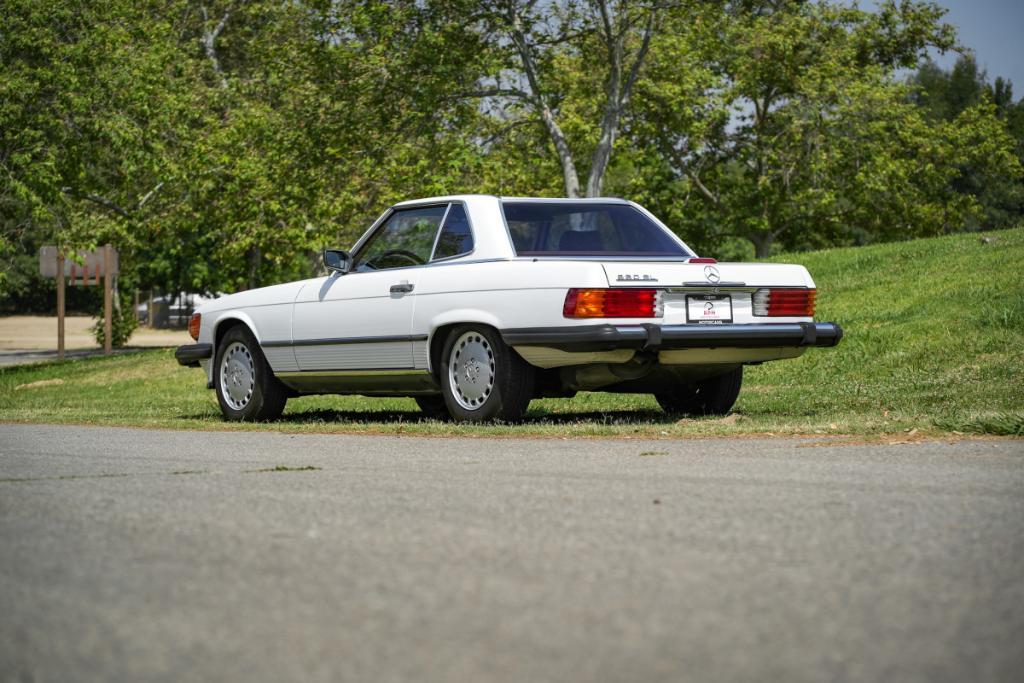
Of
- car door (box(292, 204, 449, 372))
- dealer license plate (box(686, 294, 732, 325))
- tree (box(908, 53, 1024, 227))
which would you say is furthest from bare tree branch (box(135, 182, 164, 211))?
tree (box(908, 53, 1024, 227))

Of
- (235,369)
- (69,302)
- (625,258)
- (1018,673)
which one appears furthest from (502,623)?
(69,302)

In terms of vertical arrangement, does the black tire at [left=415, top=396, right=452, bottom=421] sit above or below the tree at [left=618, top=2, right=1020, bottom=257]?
below

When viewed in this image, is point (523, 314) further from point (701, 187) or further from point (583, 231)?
point (701, 187)

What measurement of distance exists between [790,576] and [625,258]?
6371mm

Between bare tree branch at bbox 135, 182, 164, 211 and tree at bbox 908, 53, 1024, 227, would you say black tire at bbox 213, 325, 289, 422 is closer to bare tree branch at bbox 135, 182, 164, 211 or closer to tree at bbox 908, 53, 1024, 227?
bare tree branch at bbox 135, 182, 164, 211

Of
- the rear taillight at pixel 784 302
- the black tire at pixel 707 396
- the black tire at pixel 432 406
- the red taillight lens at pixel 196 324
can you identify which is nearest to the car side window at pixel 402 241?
the black tire at pixel 432 406

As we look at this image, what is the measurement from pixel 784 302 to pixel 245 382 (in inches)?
180

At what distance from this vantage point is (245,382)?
11.9 meters

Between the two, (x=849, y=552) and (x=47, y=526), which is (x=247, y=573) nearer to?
(x=47, y=526)

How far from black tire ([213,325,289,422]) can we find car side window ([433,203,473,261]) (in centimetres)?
218

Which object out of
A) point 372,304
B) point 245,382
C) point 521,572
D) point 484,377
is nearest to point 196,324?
point 245,382

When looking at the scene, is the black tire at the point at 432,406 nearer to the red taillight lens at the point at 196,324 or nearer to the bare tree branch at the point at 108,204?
the red taillight lens at the point at 196,324

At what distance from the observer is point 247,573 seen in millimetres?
4156

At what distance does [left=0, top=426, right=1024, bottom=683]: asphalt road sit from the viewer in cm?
317
